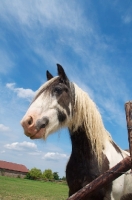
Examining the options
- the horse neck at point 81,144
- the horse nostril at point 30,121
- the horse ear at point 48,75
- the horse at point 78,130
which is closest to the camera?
the horse nostril at point 30,121

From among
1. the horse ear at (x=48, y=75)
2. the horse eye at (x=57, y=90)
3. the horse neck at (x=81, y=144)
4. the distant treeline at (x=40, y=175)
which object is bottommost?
the horse neck at (x=81, y=144)

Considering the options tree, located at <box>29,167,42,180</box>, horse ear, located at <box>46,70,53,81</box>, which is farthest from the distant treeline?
horse ear, located at <box>46,70,53,81</box>

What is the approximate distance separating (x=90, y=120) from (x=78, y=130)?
284 millimetres

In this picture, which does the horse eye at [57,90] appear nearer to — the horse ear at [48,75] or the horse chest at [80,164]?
the horse chest at [80,164]

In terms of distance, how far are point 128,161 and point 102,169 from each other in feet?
4.35

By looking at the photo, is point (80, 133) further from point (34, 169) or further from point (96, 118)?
point (34, 169)

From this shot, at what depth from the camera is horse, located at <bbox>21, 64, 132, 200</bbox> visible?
370 centimetres

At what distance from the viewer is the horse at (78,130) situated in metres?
3.70

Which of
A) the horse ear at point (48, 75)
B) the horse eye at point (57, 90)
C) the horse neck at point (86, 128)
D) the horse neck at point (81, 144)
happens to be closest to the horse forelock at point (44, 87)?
the horse eye at point (57, 90)

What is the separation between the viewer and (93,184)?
2564mm

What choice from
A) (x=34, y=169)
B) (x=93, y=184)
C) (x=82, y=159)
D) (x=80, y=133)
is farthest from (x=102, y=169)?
(x=34, y=169)

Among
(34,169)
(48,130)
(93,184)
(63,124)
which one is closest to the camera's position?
(93,184)

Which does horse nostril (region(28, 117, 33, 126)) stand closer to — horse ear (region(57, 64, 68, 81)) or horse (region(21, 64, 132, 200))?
horse (region(21, 64, 132, 200))

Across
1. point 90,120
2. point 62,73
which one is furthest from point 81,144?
point 62,73
